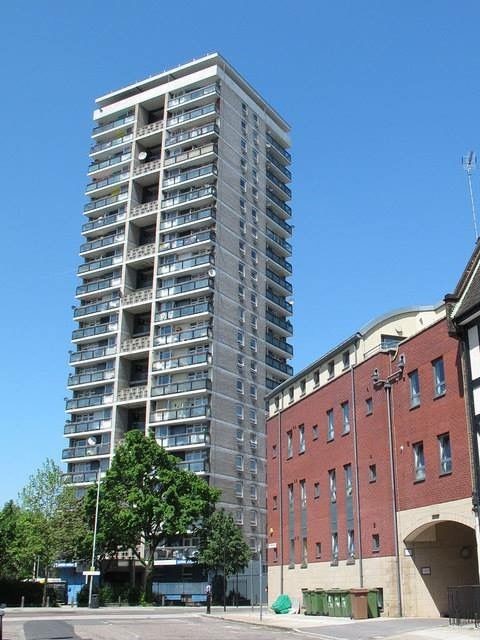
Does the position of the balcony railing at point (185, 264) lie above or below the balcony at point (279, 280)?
below

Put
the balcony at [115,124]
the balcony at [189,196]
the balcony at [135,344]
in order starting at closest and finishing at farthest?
the balcony at [135,344] < the balcony at [189,196] < the balcony at [115,124]

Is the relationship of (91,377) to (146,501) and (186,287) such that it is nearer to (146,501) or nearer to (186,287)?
(186,287)

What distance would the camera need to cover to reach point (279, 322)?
84.0m

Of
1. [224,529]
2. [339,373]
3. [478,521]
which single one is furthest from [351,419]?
[224,529]

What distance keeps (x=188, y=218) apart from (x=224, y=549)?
3462 centimetres

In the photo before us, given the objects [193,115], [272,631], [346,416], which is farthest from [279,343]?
[272,631]

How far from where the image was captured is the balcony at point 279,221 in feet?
285

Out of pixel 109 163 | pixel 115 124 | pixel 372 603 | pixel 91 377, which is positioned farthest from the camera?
pixel 115 124

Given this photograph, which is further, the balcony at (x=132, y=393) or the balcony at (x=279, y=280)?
the balcony at (x=279, y=280)

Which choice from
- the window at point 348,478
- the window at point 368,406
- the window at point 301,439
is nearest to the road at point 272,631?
the window at point 348,478

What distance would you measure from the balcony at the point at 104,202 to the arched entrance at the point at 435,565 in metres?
57.6

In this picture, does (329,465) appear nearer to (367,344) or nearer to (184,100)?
(367,344)

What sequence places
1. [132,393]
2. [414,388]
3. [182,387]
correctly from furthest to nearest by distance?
[132,393]
[182,387]
[414,388]

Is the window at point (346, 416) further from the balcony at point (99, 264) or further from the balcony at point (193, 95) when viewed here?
the balcony at point (193, 95)
